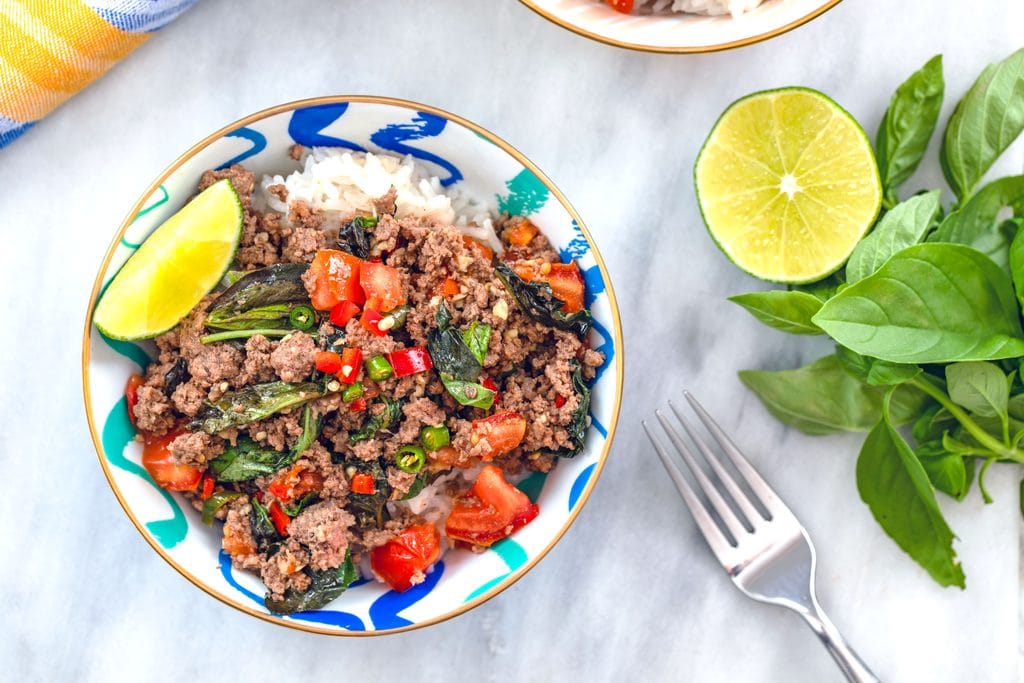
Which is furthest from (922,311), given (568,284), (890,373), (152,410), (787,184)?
(152,410)

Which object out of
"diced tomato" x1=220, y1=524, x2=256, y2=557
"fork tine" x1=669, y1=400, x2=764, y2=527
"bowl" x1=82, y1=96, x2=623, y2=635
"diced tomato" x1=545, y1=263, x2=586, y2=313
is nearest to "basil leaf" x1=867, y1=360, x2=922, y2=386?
"fork tine" x1=669, y1=400, x2=764, y2=527

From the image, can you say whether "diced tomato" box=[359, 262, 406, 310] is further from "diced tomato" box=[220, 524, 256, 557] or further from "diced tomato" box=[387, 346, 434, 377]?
"diced tomato" box=[220, 524, 256, 557]

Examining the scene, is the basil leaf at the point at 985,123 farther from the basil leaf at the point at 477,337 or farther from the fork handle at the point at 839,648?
the basil leaf at the point at 477,337

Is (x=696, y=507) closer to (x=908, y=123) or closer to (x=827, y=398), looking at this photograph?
(x=827, y=398)

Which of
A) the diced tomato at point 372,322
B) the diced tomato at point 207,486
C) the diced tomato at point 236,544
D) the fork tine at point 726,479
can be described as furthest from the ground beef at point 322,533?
the fork tine at point 726,479

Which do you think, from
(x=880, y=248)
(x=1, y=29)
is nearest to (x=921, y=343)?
(x=880, y=248)

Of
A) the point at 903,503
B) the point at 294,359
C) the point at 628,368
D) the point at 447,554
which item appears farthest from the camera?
the point at 628,368
